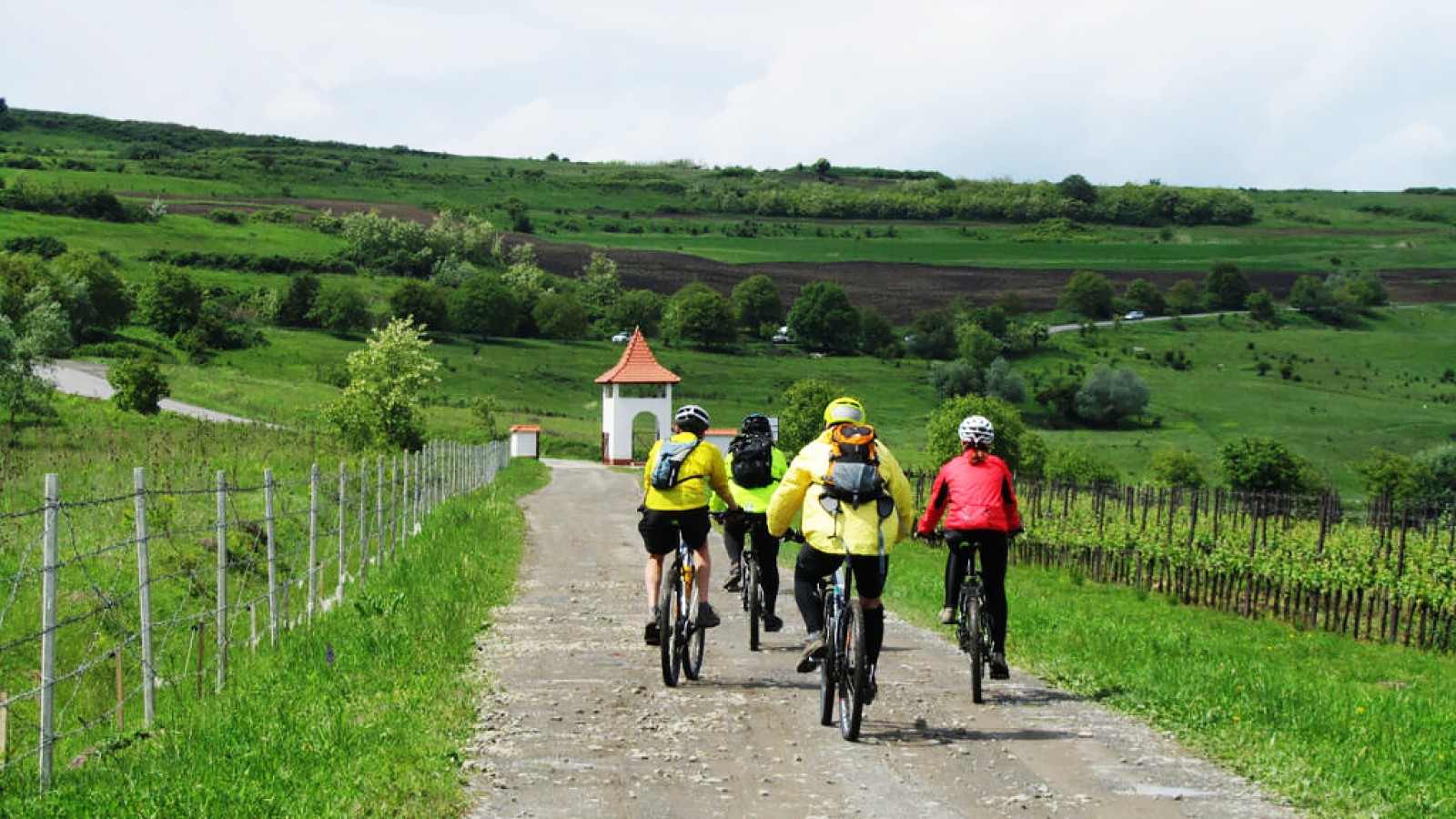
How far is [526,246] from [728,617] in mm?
161013

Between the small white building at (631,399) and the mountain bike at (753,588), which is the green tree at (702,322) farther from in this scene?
the mountain bike at (753,588)

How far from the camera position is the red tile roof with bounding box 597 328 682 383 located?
8988 cm

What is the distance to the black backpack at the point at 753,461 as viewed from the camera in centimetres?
1270

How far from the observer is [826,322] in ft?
488

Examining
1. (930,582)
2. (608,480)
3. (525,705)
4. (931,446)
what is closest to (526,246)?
(931,446)

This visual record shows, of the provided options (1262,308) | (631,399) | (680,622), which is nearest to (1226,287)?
(1262,308)

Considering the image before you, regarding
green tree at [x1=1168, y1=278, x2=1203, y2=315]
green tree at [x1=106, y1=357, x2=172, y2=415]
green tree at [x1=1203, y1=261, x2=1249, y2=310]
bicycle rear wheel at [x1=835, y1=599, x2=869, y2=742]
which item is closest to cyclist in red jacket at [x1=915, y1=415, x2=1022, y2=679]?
bicycle rear wheel at [x1=835, y1=599, x2=869, y2=742]

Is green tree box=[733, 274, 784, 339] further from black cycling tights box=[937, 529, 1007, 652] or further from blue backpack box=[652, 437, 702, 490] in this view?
black cycling tights box=[937, 529, 1007, 652]

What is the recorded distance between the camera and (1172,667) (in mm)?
11797

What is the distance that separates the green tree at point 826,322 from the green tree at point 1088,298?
27.8 meters

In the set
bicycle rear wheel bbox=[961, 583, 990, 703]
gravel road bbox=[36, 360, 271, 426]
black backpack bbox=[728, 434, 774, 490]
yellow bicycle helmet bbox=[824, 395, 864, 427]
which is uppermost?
yellow bicycle helmet bbox=[824, 395, 864, 427]

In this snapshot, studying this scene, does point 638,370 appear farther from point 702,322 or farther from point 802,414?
point 702,322

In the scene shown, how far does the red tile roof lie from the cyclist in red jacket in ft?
256

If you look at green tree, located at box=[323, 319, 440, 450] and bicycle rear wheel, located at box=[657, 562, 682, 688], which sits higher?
bicycle rear wheel, located at box=[657, 562, 682, 688]
